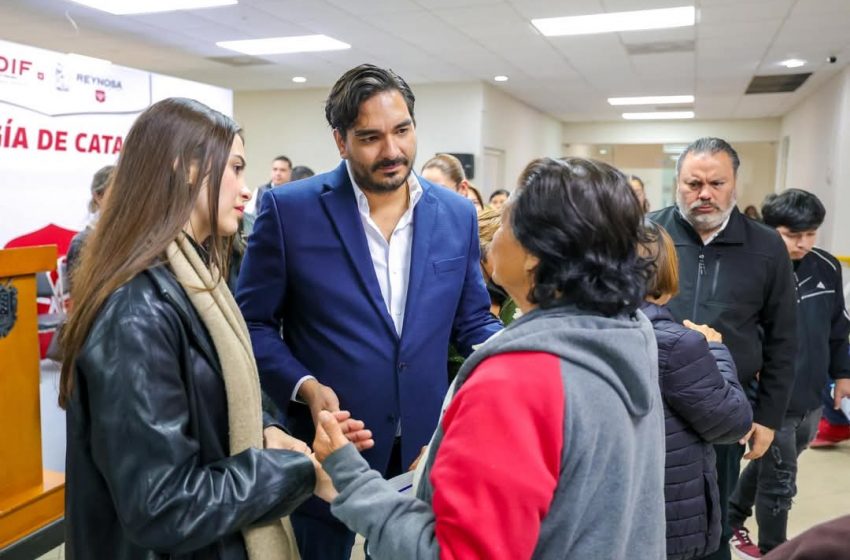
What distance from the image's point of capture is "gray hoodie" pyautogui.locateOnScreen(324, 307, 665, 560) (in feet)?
2.67

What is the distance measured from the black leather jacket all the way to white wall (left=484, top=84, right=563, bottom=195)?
701cm

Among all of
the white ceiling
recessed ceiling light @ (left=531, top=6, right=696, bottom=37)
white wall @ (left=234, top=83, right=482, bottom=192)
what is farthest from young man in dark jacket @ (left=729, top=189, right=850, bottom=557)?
white wall @ (left=234, top=83, right=482, bottom=192)

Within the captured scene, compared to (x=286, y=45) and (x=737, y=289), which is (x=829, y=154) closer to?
(x=286, y=45)

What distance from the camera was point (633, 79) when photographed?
8453mm

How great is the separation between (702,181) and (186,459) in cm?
181

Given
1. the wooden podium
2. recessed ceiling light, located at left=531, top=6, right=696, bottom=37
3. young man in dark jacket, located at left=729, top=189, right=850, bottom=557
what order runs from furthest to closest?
recessed ceiling light, located at left=531, top=6, right=696, bottom=37
young man in dark jacket, located at left=729, top=189, right=850, bottom=557
the wooden podium

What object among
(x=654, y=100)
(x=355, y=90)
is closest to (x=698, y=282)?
(x=355, y=90)

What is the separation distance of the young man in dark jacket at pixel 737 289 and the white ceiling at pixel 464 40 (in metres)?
3.38

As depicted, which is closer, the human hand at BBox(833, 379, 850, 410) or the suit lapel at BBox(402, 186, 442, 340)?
the suit lapel at BBox(402, 186, 442, 340)

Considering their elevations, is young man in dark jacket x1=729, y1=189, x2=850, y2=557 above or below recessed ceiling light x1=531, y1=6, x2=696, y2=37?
below

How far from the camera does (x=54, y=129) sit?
4.46 meters

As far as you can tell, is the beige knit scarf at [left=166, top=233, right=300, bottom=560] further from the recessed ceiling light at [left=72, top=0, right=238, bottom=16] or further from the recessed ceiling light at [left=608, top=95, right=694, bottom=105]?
the recessed ceiling light at [left=608, top=95, right=694, bottom=105]

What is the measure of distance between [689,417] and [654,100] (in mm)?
9974

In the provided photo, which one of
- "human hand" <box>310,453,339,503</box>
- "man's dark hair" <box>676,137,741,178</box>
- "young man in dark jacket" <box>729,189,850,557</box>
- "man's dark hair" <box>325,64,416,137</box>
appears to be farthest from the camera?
"young man in dark jacket" <box>729,189,850,557</box>
